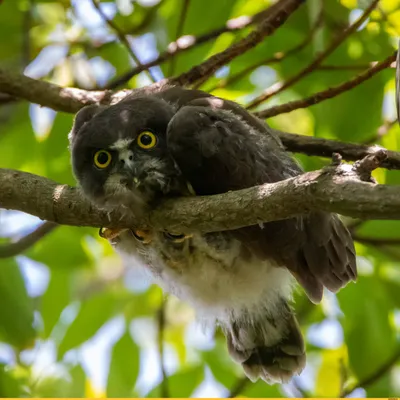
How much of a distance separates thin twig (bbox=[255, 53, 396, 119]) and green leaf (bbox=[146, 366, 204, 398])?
5.41 feet

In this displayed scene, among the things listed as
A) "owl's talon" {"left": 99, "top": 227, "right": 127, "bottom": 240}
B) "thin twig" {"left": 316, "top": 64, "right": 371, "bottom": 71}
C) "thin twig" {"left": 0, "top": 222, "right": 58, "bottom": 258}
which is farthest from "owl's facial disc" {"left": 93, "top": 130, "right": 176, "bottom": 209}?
"thin twig" {"left": 316, "top": 64, "right": 371, "bottom": 71}

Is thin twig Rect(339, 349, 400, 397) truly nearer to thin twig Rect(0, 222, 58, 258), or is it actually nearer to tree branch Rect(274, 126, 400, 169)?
tree branch Rect(274, 126, 400, 169)

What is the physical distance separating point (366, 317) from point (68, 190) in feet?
6.12

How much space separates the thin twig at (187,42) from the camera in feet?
12.9

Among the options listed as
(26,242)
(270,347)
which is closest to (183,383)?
(270,347)

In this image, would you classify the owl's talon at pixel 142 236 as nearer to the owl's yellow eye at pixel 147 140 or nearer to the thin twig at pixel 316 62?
the owl's yellow eye at pixel 147 140

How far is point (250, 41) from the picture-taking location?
3625 mm

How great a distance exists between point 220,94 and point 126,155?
5.38ft

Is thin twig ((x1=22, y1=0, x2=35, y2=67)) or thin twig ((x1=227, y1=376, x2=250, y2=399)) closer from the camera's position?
thin twig ((x1=227, y1=376, x2=250, y2=399))

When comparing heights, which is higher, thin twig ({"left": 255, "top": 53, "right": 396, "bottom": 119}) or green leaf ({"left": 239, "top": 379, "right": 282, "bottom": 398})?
thin twig ({"left": 255, "top": 53, "right": 396, "bottom": 119})

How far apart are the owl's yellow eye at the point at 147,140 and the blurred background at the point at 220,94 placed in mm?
953

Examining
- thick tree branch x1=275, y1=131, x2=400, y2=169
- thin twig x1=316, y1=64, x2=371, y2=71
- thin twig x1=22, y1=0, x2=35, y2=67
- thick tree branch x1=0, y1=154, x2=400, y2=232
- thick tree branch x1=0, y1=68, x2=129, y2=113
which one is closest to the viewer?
thick tree branch x1=0, y1=154, x2=400, y2=232

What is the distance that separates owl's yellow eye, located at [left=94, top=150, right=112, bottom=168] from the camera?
3.05m

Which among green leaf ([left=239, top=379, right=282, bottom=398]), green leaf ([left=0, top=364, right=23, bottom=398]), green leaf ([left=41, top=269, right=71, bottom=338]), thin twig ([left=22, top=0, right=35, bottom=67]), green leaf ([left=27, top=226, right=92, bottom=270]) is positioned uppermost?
thin twig ([left=22, top=0, right=35, bottom=67])
